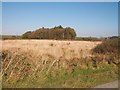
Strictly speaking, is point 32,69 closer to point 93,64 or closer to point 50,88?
point 50,88

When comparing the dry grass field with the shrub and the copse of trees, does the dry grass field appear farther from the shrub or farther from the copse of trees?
the copse of trees

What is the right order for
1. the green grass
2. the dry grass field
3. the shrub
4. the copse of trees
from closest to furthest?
the green grass, the dry grass field, the shrub, the copse of trees

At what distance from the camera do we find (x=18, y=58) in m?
15.5

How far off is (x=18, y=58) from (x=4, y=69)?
161 centimetres

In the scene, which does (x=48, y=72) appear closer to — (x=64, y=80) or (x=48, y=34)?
(x=64, y=80)

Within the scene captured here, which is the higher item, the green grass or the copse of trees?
the copse of trees

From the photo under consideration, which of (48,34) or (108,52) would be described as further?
(48,34)

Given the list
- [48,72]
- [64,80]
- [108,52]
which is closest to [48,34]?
[108,52]

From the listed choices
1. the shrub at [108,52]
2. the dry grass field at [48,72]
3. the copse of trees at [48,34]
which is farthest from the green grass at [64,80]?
the copse of trees at [48,34]

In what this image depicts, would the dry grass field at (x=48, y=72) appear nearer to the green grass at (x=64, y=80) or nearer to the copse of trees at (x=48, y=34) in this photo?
the green grass at (x=64, y=80)

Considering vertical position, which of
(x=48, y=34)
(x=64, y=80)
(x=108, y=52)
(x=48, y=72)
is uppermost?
(x=48, y=34)

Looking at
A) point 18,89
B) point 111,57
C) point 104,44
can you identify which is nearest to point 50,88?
point 18,89

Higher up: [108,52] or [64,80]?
[108,52]

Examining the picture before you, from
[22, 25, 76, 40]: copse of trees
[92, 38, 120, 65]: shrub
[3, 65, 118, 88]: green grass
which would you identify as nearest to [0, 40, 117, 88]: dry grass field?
[3, 65, 118, 88]: green grass
